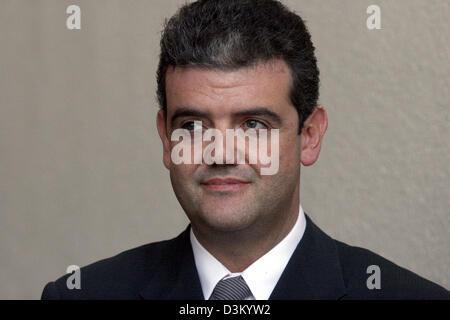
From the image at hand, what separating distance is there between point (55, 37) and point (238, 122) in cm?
125

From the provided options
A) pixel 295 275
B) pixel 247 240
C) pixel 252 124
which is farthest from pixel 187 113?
pixel 295 275

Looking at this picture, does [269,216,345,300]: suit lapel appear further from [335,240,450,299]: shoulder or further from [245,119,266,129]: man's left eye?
[245,119,266,129]: man's left eye

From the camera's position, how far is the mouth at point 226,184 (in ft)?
7.00

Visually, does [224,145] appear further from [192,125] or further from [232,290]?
[232,290]

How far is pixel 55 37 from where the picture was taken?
3232 millimetres

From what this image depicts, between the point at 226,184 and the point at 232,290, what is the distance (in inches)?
8.9

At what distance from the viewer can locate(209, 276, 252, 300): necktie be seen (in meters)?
2.20

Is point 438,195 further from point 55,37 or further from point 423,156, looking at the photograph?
point 55,37

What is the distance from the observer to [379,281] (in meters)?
2.29

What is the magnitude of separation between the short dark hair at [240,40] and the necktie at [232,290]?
35 centimetres

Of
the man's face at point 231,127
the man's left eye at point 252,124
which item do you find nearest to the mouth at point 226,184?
the man's face at point 231,127

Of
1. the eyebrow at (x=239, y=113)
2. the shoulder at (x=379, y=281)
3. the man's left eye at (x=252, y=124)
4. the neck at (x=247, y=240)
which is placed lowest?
the shoulder at (x=379, y=281)

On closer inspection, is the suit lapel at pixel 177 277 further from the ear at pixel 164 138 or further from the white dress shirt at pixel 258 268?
the ear at pixel 164 138

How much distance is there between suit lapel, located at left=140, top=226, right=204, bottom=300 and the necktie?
1.6 inches
